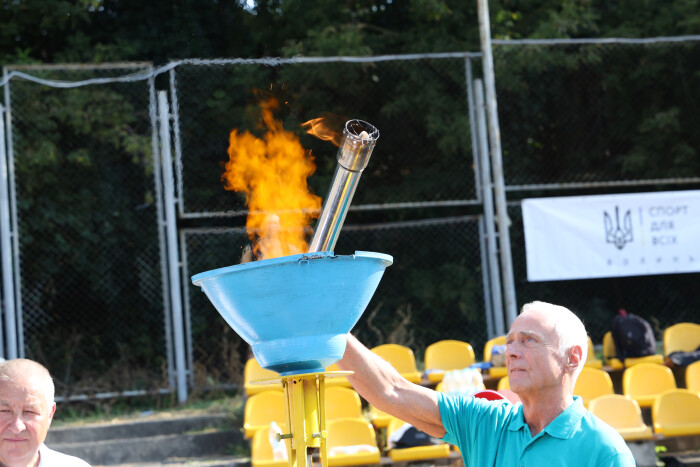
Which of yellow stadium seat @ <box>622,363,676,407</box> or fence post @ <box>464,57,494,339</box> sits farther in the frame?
fence post @ <box>464,57,494,339</box>

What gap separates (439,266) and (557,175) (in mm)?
2016

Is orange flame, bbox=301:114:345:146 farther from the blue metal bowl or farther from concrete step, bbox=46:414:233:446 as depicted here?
concrete step, bbox=46:414:233:446

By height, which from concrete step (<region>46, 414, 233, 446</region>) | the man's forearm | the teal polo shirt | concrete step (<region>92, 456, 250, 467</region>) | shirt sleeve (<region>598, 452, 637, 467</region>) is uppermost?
the man's forearm

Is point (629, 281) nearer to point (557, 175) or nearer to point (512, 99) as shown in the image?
point (557, 175)

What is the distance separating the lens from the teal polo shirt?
7.23ft

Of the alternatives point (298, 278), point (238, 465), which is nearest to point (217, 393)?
point (238, 465)

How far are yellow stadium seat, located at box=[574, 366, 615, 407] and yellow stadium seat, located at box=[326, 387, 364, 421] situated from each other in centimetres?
176

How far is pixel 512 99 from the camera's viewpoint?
11188 mm

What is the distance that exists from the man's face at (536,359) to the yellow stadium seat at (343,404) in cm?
452

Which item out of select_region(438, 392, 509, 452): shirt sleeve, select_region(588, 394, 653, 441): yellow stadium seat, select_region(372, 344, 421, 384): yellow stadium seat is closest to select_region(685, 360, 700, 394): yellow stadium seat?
select_region(588, 394, 653, 441): yellow stadium seat

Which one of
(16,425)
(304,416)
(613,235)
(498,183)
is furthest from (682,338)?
(16,425)

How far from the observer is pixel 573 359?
92.0 inches

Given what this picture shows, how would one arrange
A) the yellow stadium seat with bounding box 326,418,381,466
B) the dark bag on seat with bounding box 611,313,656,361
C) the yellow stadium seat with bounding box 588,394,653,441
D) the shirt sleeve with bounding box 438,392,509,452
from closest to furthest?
the shirt sleeve with bounding box 438,392,509,452
the yellow stadium seat with bounding box 326,418,381,466
the yellow stadium seat with bounding box 588,394,653,441
the dark bag on seat with bounding box 611,313,656,361

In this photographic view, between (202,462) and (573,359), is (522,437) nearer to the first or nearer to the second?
(573,359)
